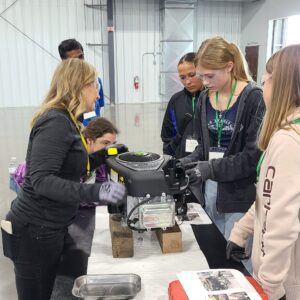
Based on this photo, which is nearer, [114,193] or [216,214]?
[114,193]

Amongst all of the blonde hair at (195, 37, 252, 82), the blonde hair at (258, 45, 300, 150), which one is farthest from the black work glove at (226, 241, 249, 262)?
the blonde hair at (195, 37, 252, 82)

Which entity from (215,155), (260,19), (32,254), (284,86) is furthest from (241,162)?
(260,19)

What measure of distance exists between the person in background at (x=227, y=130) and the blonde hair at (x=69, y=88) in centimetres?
49

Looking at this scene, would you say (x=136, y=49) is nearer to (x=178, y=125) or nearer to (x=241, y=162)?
(x=178, y=125)

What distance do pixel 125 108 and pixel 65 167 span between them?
6.52m

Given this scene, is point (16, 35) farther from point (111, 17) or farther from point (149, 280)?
point (149, 280)

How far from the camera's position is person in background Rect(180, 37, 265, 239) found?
1.43 metres

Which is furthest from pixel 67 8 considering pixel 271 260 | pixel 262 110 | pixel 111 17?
pixel 271 260

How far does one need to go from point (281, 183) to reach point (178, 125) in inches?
52.3

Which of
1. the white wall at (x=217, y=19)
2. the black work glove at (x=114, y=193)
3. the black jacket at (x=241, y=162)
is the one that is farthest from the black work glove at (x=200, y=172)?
the white wall at (x=217, y=19)

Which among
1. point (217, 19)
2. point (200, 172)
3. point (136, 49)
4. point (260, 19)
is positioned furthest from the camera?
point (217, 19)

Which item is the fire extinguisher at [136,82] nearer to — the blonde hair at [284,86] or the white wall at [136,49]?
the white wall at [136,49]

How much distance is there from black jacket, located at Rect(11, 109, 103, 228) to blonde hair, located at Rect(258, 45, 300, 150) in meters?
0.57

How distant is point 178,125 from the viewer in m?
2.17
